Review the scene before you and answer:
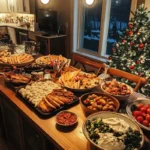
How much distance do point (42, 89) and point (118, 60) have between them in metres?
1.58

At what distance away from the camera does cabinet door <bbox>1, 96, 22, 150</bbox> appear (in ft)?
5.25

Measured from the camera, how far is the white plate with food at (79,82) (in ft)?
4.82

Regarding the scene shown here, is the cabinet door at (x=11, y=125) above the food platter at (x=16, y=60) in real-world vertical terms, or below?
below

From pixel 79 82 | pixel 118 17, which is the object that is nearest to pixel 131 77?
pixel 79 82

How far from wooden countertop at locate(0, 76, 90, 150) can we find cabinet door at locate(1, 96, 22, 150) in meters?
0.37

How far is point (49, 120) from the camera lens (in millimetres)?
1129

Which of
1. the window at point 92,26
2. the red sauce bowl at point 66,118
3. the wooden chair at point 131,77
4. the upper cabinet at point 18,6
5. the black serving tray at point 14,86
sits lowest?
the red sauce bowl at point 66,118

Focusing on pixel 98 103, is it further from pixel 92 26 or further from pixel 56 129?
pixel 92 26

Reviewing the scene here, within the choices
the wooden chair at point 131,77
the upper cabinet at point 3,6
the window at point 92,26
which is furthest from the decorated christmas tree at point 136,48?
the upper cabinet at point 3,6

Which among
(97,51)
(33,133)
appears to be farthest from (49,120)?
(97,51)

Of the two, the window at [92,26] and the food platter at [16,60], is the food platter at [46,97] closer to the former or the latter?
the food platter at [16,60]

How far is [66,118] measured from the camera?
3.65ft

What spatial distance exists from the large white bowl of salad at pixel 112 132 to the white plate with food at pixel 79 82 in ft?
1.44

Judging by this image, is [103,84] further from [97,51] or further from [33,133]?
[97,51]
